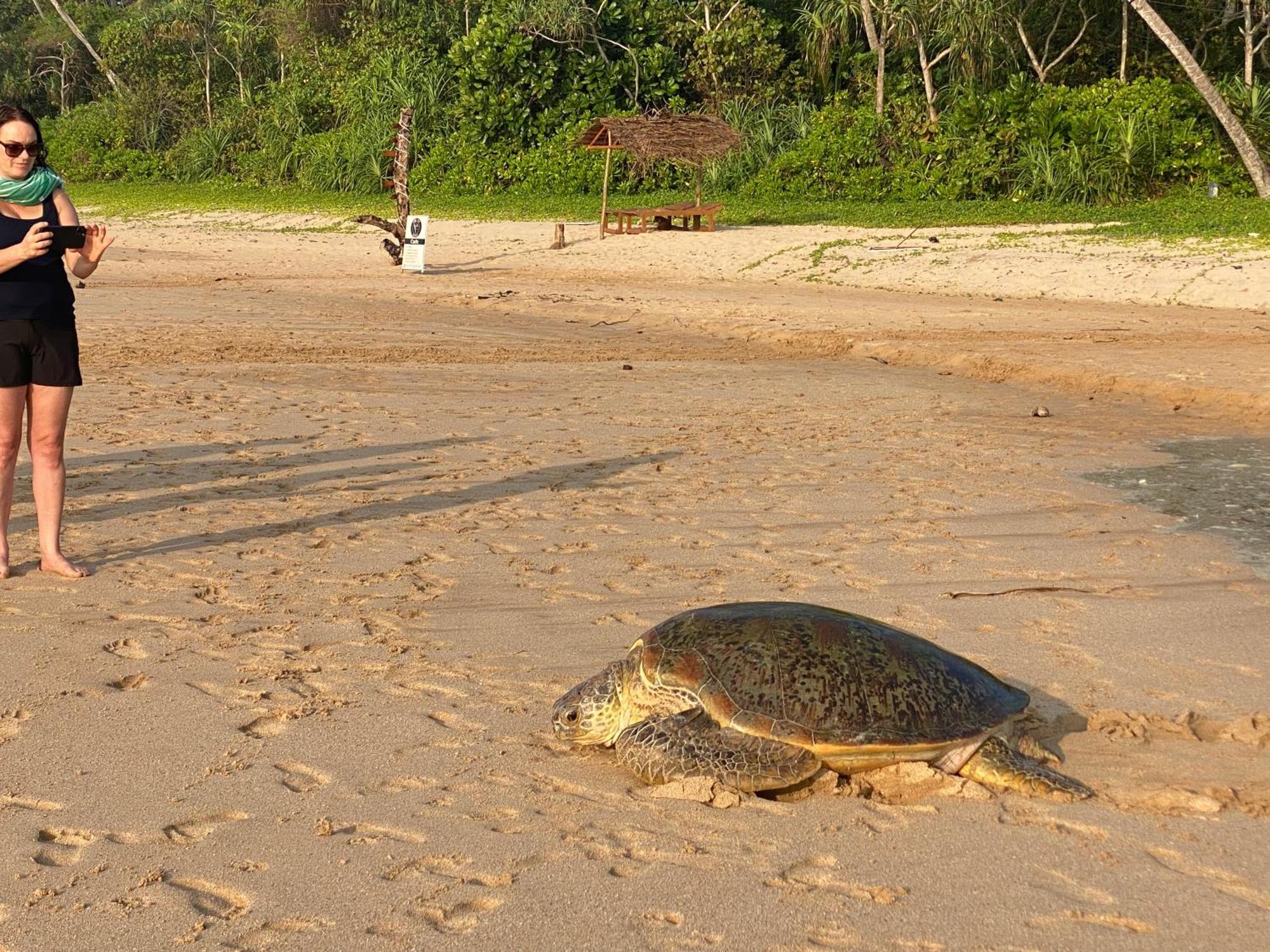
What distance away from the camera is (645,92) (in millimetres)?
28875

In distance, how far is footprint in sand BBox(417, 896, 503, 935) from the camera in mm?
3062

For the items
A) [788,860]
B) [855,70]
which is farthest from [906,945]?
[855,70]

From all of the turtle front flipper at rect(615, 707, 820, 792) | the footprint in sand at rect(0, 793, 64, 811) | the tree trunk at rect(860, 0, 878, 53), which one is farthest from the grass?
the footprint in sand at rect(0, 793, 64, 811)

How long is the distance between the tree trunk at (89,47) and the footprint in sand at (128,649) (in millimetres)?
36473

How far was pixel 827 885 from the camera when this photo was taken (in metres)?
3.27

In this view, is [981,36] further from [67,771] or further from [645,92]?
[67,771]

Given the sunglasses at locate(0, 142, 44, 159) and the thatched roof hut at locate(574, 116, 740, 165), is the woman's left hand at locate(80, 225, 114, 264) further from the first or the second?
the thatched roof hut at locate(574, 116, 740, 165)

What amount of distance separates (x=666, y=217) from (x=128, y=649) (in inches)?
673

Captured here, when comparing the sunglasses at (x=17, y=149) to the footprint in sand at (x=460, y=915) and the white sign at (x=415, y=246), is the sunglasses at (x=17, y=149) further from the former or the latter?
the white sign at (x=415, y=246)

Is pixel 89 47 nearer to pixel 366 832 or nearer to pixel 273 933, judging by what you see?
pixel 366 832

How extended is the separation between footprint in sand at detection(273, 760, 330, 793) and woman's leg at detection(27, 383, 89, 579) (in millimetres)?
2159

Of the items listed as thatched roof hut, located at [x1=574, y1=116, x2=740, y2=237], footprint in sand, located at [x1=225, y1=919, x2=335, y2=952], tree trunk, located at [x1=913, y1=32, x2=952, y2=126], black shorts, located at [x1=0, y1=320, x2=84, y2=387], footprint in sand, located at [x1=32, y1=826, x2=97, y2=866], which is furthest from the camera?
tree trunk, located at [x1=913, y1=32, x2=952, y2=126]

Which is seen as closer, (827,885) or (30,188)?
(827,885)

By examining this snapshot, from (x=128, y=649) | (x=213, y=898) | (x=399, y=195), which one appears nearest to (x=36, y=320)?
(x=128, y=649)
